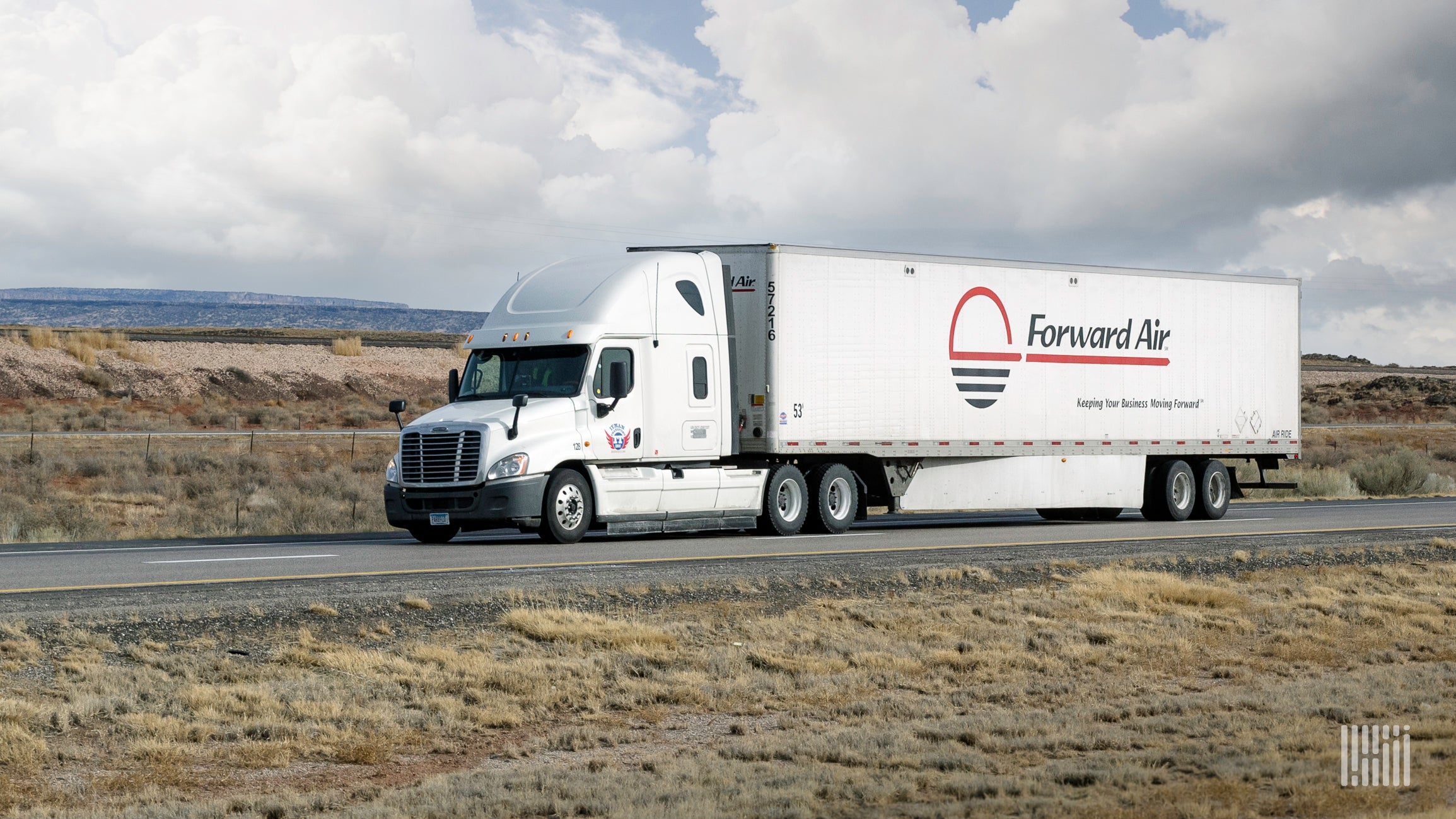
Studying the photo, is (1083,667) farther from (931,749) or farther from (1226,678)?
(931,749)

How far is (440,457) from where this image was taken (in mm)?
19203

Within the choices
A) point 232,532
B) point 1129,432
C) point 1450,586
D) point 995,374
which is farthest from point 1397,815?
point 232,532

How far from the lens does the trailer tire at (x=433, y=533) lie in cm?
1994

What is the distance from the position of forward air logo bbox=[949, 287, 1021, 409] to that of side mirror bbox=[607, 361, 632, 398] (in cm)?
564

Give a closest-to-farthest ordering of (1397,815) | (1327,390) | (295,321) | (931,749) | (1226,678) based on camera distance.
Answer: (1397,815) < (931,749) < (1226,678) < (1327,390) < (295,321)

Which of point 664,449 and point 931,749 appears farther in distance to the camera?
point 664,449

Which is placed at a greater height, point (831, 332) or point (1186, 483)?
point (831, 332)

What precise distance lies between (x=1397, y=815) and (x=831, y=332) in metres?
15.8

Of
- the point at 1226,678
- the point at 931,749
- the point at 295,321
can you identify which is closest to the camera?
the point at 931,749

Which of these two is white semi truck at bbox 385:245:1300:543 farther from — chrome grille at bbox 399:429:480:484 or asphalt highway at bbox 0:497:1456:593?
asphalt highway at bbox 0:497:1456:593

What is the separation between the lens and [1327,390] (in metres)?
106
